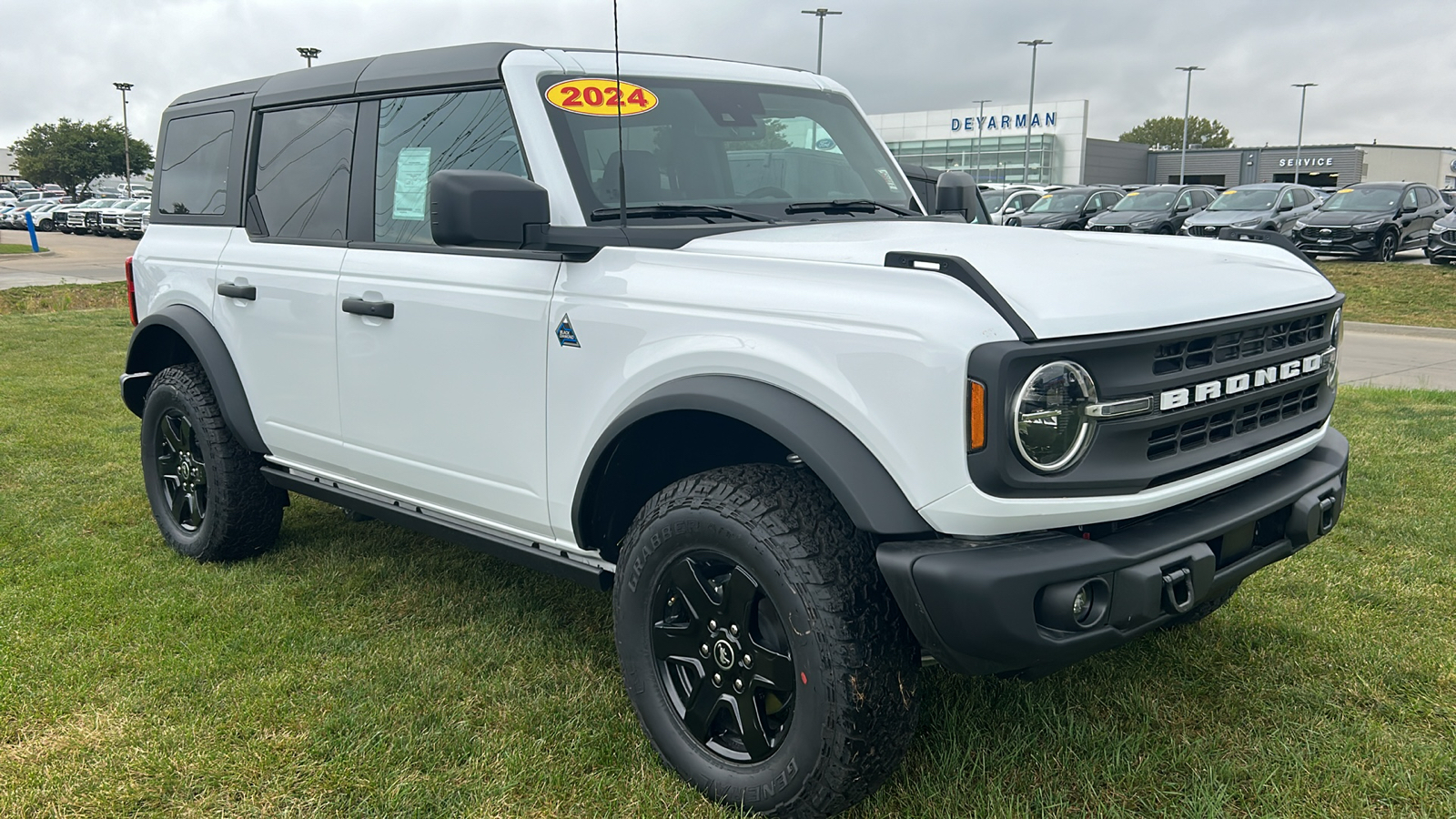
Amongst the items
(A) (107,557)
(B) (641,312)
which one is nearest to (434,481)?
(B) (641,312)

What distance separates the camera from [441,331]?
3.44 m

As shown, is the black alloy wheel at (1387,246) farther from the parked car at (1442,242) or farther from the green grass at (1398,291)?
the green grass at (1398,291)

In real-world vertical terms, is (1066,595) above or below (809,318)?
below

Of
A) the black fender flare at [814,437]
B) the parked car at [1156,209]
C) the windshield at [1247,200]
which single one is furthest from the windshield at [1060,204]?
the black fender flare at [814,437]

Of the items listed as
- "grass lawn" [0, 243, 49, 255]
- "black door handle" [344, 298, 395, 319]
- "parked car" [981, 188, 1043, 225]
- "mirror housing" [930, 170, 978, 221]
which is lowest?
"grass lawn" [0, 243, 49, 255]

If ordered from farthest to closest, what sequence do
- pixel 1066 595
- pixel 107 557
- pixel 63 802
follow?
pixel 107 557 < pixel 63 802 < pixel 1066 595

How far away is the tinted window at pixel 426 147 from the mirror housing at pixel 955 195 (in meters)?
1.82

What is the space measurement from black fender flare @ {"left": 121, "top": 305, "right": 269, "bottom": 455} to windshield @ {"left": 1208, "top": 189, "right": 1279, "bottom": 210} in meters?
21.1

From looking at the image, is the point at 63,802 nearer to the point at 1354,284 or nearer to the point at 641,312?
the point at 641,312

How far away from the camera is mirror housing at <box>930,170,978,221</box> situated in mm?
4418

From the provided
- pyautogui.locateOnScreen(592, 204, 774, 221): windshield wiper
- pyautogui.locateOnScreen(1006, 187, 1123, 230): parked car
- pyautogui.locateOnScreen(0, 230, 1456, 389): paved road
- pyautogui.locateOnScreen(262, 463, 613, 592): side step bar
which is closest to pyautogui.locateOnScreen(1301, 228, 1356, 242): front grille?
pyautogui.locateOnScreen(0, 230, 1456, 389): paved road

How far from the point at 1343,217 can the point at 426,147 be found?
2054 cm

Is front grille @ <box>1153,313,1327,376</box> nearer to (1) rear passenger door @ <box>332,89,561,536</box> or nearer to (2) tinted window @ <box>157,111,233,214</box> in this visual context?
(1) rear passenger door @ <box>332,89,561,536</box>

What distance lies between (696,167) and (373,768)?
1994mm
